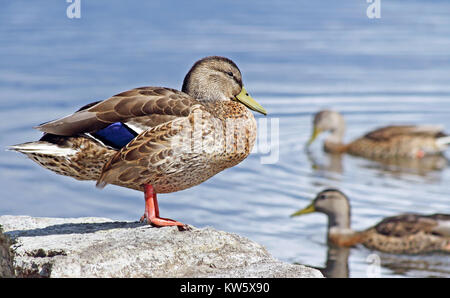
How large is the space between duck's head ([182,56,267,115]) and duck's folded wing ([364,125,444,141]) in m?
7.40

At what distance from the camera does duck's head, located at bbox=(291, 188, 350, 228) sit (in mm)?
9656

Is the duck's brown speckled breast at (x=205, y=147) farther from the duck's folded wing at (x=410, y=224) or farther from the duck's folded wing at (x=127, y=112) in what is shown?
the duck's folded wing at (x=410, y=224)

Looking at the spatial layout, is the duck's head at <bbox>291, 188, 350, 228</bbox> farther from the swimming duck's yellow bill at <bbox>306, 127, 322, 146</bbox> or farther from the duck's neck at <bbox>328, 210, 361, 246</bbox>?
the swimming duck's yellow bill at <bbox>306, 127, 322, 146</bbox>

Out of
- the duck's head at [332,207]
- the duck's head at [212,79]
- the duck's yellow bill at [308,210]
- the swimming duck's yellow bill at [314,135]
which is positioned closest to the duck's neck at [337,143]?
the swimming duck's yellow bill at [314,135]

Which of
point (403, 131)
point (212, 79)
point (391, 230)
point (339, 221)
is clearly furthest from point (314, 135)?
point (212, 79)

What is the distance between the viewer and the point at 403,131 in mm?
12555

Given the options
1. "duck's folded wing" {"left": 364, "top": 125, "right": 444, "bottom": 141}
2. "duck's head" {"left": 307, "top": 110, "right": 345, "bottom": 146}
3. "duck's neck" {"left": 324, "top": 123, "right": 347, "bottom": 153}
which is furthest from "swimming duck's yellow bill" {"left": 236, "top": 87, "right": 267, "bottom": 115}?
"duck's neck" {"left": 324, "top": 123, "right": 347, "bottom": 153}

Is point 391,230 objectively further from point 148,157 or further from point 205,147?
point 148,157

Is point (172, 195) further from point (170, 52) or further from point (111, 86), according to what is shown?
point (170, 52)

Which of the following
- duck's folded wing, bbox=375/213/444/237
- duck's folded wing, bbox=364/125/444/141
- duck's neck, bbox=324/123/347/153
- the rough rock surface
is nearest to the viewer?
the rough rock surface

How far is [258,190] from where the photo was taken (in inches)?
394

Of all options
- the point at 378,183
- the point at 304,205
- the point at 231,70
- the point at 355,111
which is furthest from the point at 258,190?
the point at 231,70

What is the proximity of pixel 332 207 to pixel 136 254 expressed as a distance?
5.28 metres
